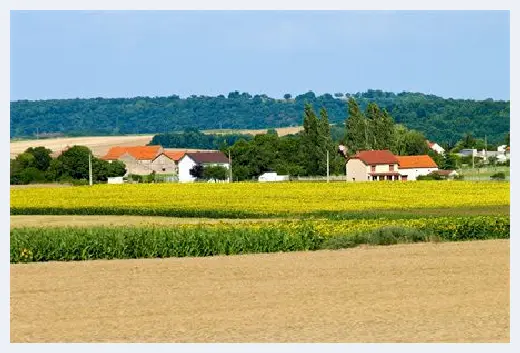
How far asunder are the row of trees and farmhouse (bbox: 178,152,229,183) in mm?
20805

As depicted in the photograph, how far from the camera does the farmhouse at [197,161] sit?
376 feet

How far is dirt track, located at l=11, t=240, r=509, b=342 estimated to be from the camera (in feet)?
55.3

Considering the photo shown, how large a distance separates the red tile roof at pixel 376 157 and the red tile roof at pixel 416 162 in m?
1.61

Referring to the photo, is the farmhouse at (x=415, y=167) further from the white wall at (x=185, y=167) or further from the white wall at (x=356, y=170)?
the white wall at (x=185, y=167)

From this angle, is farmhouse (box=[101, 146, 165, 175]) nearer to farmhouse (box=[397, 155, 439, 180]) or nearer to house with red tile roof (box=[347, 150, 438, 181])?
house with red tile roof (box=[347, 150, 438, 181])

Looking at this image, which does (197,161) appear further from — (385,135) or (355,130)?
(385,135)

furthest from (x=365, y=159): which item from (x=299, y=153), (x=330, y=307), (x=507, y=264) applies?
(x=330, y=307)

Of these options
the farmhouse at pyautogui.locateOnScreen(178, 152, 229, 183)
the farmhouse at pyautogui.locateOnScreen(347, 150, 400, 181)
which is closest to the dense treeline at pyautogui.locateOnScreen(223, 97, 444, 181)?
the farmhouse at pyautogui.locateOnScreen(347, 150, 400, 181)

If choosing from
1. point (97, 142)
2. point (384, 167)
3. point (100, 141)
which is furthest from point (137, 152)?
point (384, 167)

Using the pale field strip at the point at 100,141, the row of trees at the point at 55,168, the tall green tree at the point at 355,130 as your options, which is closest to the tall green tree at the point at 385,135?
the tall green tree at the point at 355,130

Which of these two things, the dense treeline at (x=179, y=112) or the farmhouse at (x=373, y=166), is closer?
the farmhouse at (x=373, y=166)

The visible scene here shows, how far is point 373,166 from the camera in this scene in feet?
332

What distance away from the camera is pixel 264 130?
17588 cm

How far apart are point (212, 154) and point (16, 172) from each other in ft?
122
